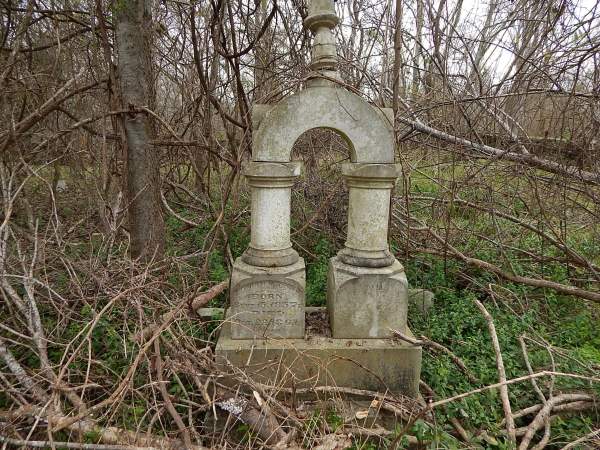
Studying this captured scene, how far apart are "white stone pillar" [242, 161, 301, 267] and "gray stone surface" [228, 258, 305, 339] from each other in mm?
76

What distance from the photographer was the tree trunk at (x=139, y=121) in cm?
330

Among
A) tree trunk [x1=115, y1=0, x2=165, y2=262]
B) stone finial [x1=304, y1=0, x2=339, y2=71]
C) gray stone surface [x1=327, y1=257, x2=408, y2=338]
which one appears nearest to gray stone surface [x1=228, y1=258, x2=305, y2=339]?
gray stone surface [x1=327, y1=257, x2=408, y2=338]

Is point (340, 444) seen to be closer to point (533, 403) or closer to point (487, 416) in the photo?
point (487, 416)

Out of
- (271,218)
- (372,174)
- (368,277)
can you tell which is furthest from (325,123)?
(368,277)

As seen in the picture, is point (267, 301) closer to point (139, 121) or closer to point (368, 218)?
point (368, 218)

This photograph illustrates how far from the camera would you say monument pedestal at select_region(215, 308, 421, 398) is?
2.52m

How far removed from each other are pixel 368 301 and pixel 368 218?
1.93 feet

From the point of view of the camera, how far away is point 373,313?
265 cm

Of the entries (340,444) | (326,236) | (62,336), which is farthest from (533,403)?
(62,336)

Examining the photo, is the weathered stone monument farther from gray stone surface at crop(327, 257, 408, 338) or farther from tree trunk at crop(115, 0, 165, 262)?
tree trunk at crop(115, 0, 165, 262)

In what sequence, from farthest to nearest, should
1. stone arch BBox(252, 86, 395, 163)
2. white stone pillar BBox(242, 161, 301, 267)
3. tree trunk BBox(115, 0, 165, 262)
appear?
tree trunk BBox(115, 0, 165, 262) → white stone pillar BBox(242, 161, 301, 267) → stone arch BBox(252, 86, 395, 163)

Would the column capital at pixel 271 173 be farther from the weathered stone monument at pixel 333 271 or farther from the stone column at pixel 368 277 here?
the stone column at pixel 368 277

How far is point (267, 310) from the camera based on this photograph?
2.63 meters

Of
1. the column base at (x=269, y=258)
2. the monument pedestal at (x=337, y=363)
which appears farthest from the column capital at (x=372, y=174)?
the monument pedestal at (x=337, y=363)
